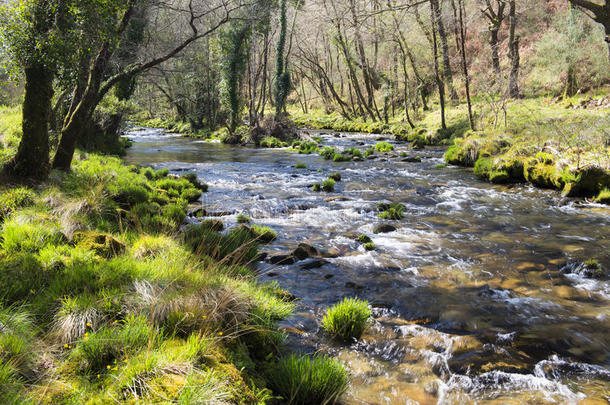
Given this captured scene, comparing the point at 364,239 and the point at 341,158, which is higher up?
the point at 341,158

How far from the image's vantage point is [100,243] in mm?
5055

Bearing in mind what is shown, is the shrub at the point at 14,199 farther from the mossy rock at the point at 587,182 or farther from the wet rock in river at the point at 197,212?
the mossy rock at the point at 587,182

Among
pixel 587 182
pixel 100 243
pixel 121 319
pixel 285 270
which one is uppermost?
pixel 100 243

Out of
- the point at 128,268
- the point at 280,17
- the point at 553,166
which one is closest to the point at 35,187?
the point at 128,268

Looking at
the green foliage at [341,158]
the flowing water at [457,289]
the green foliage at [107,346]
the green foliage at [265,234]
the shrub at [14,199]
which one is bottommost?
the flowing water at [457,289]

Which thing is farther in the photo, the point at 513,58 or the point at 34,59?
the point at 513,58

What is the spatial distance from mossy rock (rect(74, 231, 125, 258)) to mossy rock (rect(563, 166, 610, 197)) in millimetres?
11713

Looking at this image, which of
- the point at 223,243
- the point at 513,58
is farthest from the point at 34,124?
the point at 513,58

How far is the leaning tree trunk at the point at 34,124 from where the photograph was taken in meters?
7.54

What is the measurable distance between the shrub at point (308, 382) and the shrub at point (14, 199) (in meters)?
5.33

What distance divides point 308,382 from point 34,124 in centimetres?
818

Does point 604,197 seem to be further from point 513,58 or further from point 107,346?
point 513,58

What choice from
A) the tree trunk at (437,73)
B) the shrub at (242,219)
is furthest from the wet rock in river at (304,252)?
the tree trunk at (437,73)

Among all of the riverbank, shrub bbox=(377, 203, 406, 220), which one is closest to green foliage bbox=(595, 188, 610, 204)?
shrub bbox=(377, 203, 406, 220)
